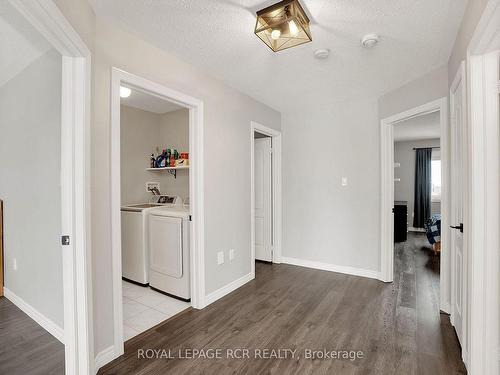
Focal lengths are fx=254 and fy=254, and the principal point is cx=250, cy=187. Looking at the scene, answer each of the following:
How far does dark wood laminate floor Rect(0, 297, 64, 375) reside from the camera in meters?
→ 1.74

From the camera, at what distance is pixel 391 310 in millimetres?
2477

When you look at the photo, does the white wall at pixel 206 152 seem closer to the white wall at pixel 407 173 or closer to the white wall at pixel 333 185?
the white wall at pixel 333 185

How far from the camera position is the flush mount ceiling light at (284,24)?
1567mm

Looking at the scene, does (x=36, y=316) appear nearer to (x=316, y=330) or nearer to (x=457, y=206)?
(x=316, y=330)

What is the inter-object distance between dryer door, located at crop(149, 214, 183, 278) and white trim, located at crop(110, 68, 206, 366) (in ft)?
0.63

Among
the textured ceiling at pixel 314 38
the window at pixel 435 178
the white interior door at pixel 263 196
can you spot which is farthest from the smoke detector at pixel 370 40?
the window at pixel 435 178

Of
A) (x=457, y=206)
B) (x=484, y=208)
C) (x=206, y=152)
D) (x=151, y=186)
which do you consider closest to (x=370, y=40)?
(x=484, y=208)

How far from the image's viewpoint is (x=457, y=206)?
210 centimetres

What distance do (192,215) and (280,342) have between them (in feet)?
4.44

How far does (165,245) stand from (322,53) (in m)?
2.43

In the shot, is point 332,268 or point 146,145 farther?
point 146,145

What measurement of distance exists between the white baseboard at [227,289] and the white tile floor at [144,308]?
8.9 inches

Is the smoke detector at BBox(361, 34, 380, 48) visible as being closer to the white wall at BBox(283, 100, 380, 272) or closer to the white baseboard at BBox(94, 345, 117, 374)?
the white wall at BBox(283, 100, 380, 272)

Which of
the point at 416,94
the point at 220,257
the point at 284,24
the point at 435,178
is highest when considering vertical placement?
the point at 284,24
